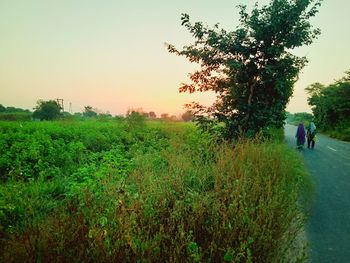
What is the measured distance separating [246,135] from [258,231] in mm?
6058

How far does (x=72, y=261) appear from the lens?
3070 millimetres

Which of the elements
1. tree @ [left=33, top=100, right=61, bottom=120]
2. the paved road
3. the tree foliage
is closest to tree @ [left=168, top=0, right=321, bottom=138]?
the paved road

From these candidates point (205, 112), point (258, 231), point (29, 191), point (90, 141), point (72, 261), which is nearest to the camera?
point (72, 261)

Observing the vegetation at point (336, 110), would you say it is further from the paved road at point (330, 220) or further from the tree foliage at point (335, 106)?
the paved road at point (330, 220)

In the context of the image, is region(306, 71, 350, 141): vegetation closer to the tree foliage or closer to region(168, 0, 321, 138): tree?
the tree foliage

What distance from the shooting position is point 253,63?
367 inches

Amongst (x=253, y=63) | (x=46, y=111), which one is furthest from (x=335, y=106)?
(x=46, y=111)

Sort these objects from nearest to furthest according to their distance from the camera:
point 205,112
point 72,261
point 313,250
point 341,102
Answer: point 72,261 < point 313,250 < point 205,112 < point 341,102

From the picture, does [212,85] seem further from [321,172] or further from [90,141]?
[90,141]

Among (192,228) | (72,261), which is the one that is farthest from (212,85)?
(72,261)

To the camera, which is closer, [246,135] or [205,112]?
[246,135]

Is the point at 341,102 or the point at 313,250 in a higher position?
the point at 341,102

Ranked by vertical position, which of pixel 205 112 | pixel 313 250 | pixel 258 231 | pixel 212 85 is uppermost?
pixel 212 85

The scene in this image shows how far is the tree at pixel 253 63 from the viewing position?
9070mm
